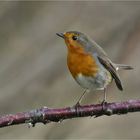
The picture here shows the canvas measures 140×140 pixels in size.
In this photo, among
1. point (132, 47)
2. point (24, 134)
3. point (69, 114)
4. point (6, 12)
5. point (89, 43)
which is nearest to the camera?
point (69, 114)

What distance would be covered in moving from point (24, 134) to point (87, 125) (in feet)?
3.44

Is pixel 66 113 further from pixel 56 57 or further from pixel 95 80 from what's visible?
pixel 56 57

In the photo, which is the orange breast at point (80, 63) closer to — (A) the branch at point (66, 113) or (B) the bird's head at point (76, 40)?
(B) the bird's head at point (76, 40)

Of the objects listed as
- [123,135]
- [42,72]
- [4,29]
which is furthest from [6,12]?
[123,135]

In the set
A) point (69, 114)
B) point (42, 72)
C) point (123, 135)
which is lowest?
point (123, 135)

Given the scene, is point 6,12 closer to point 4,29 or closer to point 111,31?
point 4,29

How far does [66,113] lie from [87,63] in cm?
131

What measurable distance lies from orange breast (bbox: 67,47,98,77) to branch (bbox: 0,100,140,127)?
1.11m

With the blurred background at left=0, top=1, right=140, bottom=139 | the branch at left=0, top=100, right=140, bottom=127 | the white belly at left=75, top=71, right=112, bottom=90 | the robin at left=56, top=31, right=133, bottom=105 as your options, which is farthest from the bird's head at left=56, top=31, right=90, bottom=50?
the blurred background at left=0, top=1, right=140, bottom=139

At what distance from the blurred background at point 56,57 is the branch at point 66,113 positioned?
3.85m

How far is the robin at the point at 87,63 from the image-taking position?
162 inches

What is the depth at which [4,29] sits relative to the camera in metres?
7.66

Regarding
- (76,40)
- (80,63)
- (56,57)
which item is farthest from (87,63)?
(56,57)

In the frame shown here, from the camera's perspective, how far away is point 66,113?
2.89 metres
